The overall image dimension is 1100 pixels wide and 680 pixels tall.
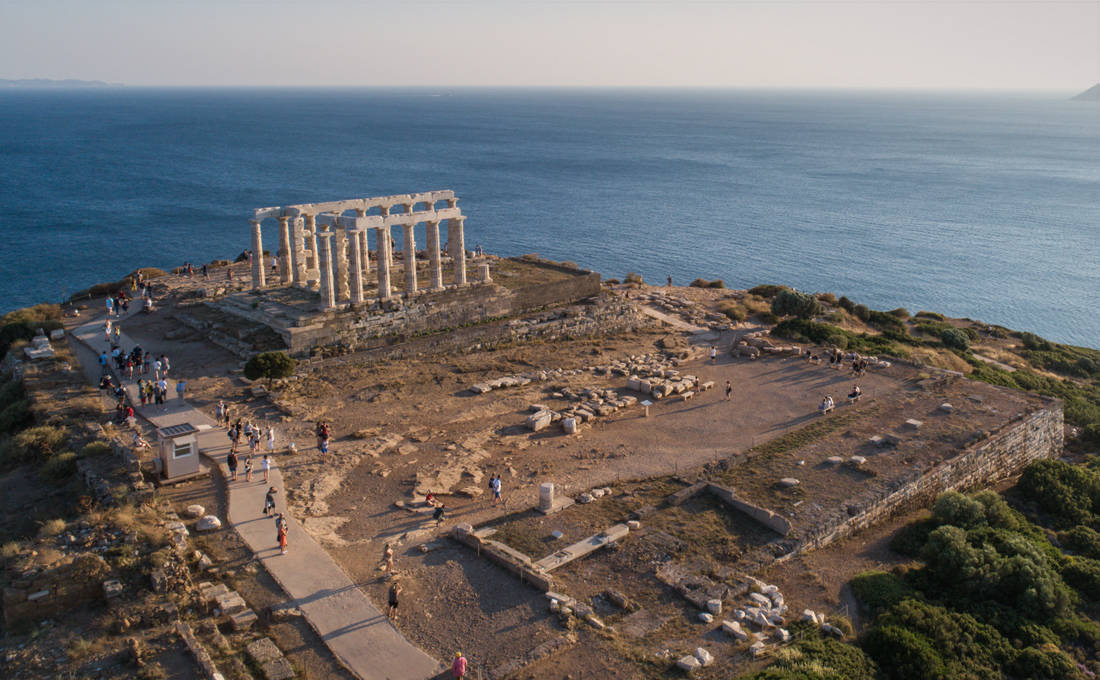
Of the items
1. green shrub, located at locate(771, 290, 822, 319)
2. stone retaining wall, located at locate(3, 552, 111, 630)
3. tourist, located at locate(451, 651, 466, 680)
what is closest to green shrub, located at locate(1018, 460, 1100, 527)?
green shrub, located at locate(771, 290, 822, 319)

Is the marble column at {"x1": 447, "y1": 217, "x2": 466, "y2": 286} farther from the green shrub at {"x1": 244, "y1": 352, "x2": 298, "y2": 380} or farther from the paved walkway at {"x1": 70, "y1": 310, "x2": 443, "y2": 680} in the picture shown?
the paved walkway at {"x1": 70, "y1": 310, "x2": 443, "y2": 680}

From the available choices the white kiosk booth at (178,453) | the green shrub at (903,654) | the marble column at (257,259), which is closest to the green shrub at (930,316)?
the green shrub at (903,654)

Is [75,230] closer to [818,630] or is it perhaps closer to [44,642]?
[44,642]

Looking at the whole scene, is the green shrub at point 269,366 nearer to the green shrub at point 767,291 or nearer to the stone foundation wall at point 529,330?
Answer: the stone foundation wall at point 529,330

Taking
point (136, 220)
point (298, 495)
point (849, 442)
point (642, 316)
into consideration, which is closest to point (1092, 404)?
point (849, 442)

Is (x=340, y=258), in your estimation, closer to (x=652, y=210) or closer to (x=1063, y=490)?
(x=1063, y=490)

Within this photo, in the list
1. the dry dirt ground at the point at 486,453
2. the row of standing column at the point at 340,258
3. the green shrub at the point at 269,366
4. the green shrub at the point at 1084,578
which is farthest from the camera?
the row of standing column at the point at 340,258
